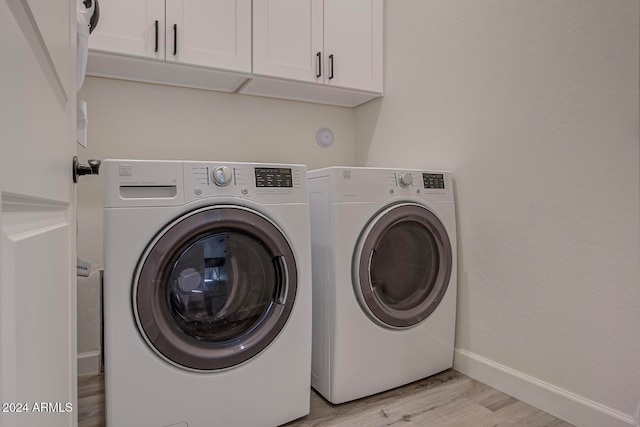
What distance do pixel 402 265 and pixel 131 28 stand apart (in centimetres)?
156

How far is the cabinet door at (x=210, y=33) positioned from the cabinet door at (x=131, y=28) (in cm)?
5

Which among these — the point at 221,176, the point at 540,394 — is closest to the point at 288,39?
the point at 221,176

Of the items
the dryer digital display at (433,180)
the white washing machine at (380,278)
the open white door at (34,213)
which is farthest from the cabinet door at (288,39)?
the open white door at (34,213)

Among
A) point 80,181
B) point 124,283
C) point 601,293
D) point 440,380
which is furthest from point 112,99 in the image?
point 601,293

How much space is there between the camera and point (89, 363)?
73.4 inches

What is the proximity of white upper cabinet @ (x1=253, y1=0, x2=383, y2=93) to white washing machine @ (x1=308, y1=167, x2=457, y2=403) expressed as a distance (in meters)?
0.73

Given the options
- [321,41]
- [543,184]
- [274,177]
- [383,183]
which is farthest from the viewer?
[321,41]

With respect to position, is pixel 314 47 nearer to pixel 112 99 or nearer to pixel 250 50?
pixel 250 50

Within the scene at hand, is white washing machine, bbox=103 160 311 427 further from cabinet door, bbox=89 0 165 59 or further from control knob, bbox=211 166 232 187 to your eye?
cabinet door, bbox=89 0 165 59

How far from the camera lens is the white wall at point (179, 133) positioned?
1.90m

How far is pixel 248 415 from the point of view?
1.34m

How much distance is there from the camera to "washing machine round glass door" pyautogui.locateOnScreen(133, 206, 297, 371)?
1200 mm

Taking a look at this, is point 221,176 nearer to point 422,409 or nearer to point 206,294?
point 206,294

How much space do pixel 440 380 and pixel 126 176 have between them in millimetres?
1529
